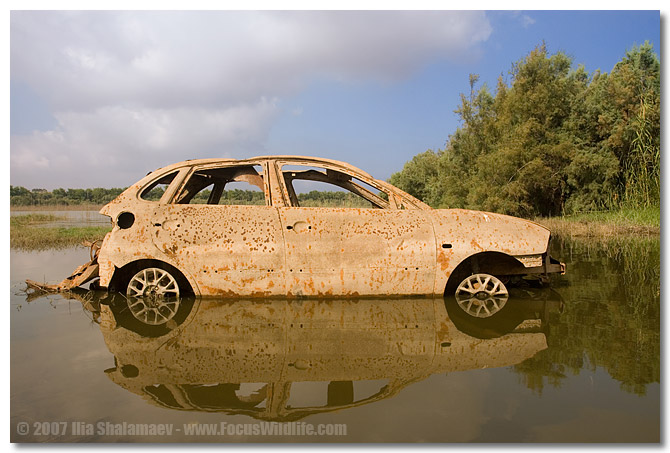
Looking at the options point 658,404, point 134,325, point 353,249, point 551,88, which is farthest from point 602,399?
point 551,88

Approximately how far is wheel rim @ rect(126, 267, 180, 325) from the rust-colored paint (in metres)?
0.23

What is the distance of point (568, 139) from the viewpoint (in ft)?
68.5

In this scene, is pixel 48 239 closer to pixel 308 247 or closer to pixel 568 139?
pixel 308 247

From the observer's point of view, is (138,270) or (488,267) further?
(488,267)

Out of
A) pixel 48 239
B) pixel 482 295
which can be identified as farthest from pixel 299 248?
pixel 48 239

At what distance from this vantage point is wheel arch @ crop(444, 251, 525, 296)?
5.21 metres

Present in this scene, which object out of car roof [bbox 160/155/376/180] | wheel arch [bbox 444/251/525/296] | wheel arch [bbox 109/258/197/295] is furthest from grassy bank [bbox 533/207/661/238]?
wheel arch [bbox 109/258/197/295]

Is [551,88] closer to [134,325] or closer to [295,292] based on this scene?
[295,292]

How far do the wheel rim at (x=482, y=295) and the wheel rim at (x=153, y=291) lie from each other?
3313 millimetres

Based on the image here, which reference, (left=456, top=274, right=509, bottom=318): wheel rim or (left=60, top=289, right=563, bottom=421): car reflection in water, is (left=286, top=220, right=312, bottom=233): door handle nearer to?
(left=60, top=289, right=563, bottom=421): car reflection in water

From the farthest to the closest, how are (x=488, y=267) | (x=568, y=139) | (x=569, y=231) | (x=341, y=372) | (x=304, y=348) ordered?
(x=568, y=139) < (x=569, y=231) < (x=488, y=267) < (x=304, y=348) < (x=341, y=372)

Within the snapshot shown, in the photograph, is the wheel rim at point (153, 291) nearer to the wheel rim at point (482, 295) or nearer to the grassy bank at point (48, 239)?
the wheel rim at point (482, 295)

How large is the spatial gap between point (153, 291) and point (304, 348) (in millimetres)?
2319

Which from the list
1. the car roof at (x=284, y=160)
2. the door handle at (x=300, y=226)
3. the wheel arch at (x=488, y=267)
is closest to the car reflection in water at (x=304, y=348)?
the wheel arch at (x=488, y=267)
